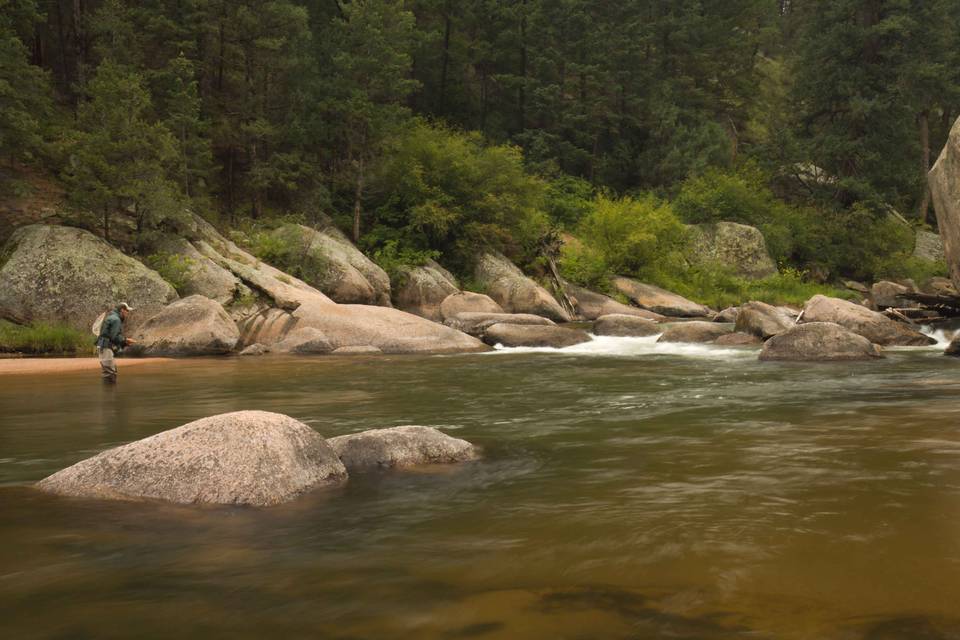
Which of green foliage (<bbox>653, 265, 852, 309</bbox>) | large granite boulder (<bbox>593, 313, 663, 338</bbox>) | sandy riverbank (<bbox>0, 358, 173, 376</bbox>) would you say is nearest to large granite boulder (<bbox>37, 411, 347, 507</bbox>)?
sandy riverbank (<bbox>0, 358, 173, 376</bbox>)

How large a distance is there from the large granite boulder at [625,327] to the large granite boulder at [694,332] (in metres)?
1.78

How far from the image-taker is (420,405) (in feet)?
37.4

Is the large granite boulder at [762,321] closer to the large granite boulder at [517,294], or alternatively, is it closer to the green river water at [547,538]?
the large granite boulder at [517,294]

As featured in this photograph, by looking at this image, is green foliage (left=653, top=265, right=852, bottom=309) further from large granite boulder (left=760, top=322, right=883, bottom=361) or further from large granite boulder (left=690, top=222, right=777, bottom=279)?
large granite boulder (left=760, top=322, right=883, bottom=361)

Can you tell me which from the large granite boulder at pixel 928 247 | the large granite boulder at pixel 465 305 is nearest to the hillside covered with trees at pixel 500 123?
the large granite boulder at pixel 928 247

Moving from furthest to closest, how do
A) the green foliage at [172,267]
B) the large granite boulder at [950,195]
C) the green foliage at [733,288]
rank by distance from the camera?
the green foliage at [733,288], the green foliage at [172,267], the large granite boulder at [950,195]

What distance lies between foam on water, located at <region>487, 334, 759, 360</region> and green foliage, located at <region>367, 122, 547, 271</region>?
10.7 meters

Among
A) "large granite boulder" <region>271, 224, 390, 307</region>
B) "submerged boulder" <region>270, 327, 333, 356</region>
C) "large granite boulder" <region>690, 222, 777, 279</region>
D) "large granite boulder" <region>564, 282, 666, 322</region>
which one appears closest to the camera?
"submerged boulder" <region>270, 327, 333, 356</region>

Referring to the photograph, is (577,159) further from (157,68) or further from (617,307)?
(157,68)

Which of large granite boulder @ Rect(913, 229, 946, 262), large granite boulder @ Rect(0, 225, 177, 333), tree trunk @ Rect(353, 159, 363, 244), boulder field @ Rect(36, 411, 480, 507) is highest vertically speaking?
tree trunk @ Rect(353, 159, 363, 244)

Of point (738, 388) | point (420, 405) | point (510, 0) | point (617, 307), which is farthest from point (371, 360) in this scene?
point (510, 0)

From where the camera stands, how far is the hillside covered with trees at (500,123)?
23.4 m

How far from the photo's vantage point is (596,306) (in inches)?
1257

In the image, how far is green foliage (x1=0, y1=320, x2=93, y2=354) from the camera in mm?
17625
